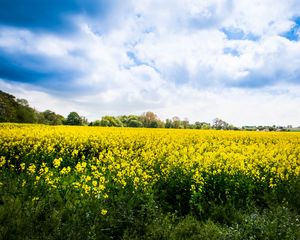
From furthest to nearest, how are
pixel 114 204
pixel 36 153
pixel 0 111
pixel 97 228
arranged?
1. pixel 0 111
2. pixel 36 153
3. pixel 114 204
4. pixel 97 228

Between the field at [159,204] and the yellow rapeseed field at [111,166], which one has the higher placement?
the yellow rapeseed field at [111,166]

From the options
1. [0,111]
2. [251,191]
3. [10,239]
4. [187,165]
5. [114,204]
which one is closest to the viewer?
[10,239]

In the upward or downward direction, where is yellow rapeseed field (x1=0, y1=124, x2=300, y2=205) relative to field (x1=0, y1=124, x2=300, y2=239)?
upward

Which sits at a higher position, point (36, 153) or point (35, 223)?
point (36, 153)

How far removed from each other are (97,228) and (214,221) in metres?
2.97

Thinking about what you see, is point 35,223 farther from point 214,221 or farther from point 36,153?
point 36,153

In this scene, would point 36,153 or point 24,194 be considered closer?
point 24,194

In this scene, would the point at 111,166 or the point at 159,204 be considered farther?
the point at 111,166

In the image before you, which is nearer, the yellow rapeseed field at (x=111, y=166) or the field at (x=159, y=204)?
the field at (x=159, y=204)

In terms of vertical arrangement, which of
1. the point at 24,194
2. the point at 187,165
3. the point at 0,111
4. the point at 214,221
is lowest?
the point at 214,221

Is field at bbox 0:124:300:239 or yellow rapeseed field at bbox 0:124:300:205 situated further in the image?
yellow rapeseed field at bbox 0:124:300:205

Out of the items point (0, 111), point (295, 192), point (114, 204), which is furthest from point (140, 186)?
point (0, 111)

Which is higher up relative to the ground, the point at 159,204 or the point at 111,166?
the point at 111,166

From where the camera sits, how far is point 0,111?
44656 millimetres
